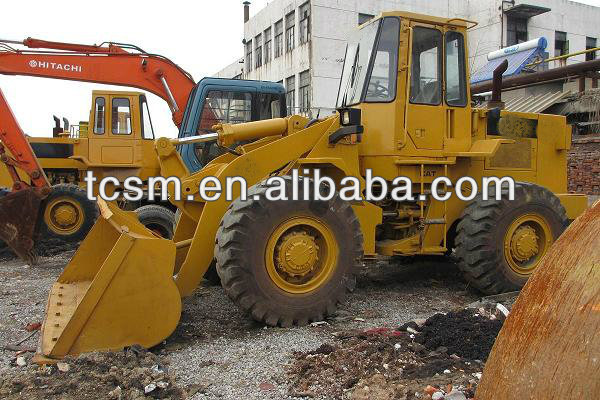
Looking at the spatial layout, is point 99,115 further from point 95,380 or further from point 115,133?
point 95,380

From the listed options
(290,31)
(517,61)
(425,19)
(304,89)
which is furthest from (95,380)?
(290,31)

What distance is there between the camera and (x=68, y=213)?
384 inches

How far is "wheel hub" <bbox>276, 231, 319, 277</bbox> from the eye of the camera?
15.0 feet

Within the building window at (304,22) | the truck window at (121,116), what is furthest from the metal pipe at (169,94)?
the building window at (304,22)

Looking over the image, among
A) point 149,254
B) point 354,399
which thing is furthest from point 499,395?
point 149,254

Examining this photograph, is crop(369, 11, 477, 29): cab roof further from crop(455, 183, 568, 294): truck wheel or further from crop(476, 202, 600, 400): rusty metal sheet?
crop(476, 202, 600, 400): rusty metal sheet

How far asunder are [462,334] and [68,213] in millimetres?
7888

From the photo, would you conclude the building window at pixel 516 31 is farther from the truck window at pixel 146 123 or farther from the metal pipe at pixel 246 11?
the truck window at pixel 146 123

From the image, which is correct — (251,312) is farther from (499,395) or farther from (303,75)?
(303,75)

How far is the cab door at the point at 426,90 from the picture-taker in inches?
222

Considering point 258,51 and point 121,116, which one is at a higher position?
point 258,51

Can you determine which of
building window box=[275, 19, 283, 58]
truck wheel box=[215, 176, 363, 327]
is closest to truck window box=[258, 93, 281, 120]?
truck wheel box=[215, 176, 363, 327]

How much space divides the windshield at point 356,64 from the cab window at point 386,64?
0.31 feet

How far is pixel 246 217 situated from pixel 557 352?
10.4 ft
